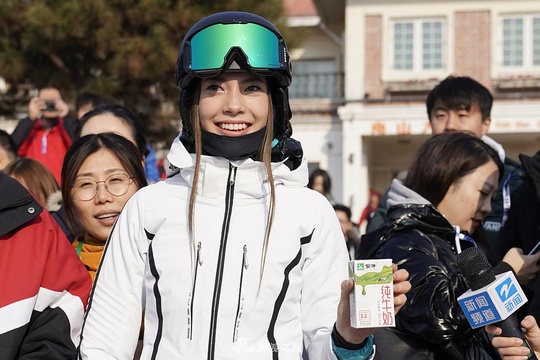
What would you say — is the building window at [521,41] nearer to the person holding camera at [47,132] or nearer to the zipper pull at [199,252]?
the person holding camera at [47,132]

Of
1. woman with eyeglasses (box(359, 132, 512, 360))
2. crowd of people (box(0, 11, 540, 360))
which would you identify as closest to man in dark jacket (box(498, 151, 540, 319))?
woman with eyeglasses (box(359, 132, 512, 360))

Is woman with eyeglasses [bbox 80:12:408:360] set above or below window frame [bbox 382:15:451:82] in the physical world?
below

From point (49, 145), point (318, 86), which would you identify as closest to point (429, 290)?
point (49, 145)

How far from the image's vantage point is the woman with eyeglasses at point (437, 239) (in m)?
3.57

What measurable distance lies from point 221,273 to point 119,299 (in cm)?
38

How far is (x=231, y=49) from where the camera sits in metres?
3.07

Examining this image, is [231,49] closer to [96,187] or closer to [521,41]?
[96,187]

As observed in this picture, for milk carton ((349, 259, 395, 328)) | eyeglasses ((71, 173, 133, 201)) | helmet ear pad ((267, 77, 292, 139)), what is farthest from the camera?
eyeglasses ((71, 173, 133, 201))

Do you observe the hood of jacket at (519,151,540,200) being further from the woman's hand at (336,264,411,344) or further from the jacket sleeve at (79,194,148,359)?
the jacket sleeve at (79,194,148,359)

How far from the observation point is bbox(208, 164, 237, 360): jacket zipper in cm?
284

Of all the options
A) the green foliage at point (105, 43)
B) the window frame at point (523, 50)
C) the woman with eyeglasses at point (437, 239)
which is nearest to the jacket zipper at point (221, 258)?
the woman with eyeglasses at point (437, 239)

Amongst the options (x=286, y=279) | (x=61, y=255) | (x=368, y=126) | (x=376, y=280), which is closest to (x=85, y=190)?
(x=61, y=255)

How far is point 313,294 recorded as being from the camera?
303cm

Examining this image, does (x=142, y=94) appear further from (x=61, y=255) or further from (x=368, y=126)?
(x=61, y=255)
